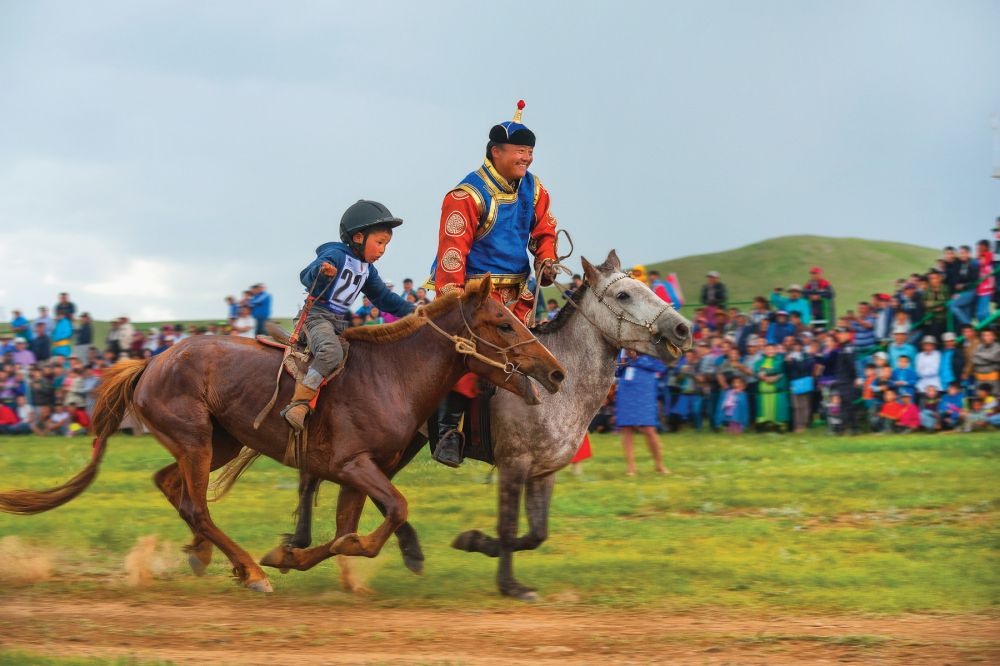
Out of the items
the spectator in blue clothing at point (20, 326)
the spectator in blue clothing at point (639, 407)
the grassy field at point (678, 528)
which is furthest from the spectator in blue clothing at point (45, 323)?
the spectator in blue clothing at point (639, 407)

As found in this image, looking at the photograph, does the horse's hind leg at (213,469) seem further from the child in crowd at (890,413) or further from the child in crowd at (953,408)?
the child in crowd at (953,408)

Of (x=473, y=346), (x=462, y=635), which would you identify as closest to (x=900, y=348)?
(x=473, y=346)

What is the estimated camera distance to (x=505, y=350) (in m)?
7.43

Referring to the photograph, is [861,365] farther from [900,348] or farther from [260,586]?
[260,586]

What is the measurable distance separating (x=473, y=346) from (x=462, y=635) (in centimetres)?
185

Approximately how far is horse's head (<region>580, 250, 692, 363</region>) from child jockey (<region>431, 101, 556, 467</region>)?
527 mm

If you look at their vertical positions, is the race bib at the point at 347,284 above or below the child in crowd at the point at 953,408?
above

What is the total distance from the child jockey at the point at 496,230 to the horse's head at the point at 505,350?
0.80 feet

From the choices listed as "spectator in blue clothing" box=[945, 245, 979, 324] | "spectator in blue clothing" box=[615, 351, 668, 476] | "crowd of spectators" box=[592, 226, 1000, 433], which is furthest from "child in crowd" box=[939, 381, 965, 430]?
"spectator in blue clothing" box=[615, 351, 668, 476]

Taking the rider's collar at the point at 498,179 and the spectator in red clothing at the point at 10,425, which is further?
the spectator in red clothing at the point at 10,425

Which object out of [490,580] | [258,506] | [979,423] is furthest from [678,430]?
[490,580]

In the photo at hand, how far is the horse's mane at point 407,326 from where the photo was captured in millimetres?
7656

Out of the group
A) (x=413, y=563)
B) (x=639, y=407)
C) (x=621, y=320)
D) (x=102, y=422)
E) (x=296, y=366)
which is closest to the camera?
(x=296, y=366)

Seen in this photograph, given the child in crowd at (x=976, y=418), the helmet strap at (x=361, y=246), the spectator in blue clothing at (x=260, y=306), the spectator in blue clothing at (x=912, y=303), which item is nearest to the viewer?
the helmet strap at (x=361, y=246)
